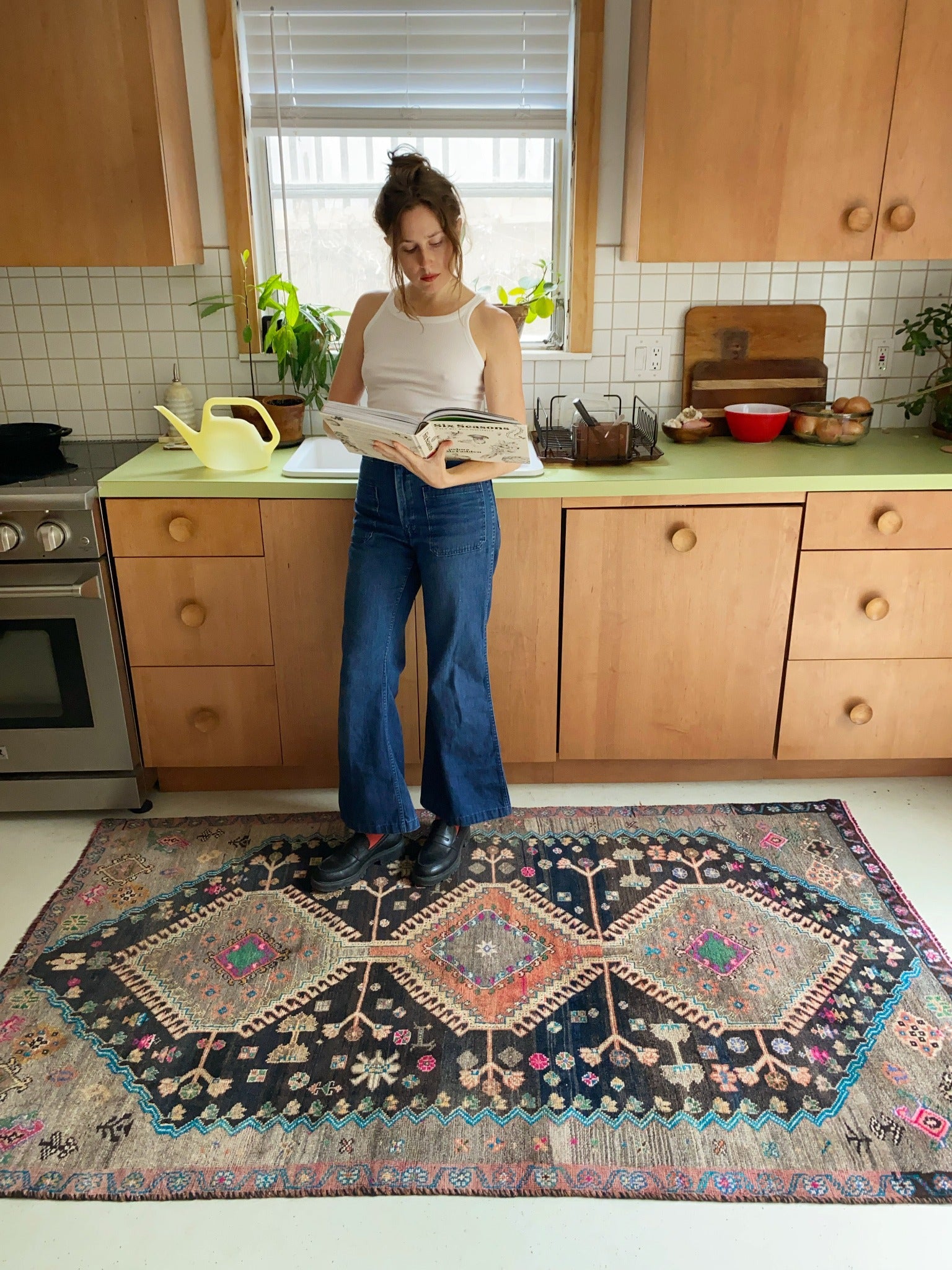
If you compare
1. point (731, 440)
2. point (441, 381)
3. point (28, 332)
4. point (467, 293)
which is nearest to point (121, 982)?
point (441, 381)

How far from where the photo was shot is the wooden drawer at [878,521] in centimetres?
233

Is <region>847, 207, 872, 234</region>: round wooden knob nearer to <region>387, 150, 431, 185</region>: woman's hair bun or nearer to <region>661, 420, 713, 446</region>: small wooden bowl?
<region>661, 420, 713, 446</region>: small wooden bowl

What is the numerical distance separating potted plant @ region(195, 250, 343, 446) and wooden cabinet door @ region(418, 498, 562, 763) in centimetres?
68

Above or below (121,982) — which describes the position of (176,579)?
above

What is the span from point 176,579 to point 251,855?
707 mm

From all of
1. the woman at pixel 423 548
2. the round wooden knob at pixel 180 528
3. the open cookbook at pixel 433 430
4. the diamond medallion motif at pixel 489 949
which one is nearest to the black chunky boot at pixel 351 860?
the woman at pixel 423 548

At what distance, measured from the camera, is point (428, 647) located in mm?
2186

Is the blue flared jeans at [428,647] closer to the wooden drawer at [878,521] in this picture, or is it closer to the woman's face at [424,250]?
the woman's face at [424,250]

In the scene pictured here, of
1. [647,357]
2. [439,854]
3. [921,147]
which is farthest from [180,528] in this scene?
[921,147]

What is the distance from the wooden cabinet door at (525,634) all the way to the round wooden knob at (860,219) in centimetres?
98

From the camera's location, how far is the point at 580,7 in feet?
8.07

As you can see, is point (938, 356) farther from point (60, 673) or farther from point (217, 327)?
point (60, 673)

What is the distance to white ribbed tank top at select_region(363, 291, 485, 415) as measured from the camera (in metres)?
1.95

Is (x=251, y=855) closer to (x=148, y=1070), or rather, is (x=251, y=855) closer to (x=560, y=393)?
(x=148, y=1070)
